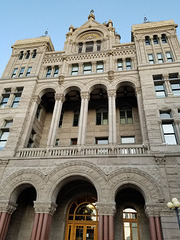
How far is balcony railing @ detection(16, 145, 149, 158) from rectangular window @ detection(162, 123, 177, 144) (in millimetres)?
1951

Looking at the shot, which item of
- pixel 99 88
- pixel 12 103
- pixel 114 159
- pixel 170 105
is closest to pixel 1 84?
pixel 12 103

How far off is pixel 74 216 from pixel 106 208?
16.4 ft

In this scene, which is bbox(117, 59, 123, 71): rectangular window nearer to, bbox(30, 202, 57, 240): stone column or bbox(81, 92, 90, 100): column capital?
bbox(81, 92, 90, 100): column capital

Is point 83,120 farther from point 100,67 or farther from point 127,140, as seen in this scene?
point 100,67

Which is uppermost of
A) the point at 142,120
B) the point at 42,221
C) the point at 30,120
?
the point at 30,120

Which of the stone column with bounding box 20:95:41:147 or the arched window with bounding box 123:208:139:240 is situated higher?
the stone column with bounding box 20:95:41:147

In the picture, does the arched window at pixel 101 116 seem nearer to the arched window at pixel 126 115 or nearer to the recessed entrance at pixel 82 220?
the arched window at pixel 126 115

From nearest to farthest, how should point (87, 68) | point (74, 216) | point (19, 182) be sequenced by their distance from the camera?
point (19, 182) → point (74, 216) → point (87, 68)

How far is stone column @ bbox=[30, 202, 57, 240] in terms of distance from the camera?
11.9m

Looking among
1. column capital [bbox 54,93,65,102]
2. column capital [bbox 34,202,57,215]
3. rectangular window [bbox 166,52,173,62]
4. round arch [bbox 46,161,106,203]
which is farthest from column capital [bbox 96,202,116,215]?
rectangular window [bbox 166,52,173,62]

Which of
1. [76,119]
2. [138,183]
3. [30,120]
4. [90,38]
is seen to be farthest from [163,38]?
[30,120]

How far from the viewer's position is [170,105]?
52.8 feet

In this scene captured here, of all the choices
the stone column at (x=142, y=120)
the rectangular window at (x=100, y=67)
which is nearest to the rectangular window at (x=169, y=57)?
the stone column at (x=142, y=120)

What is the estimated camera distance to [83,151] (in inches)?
595
